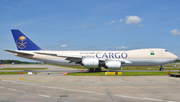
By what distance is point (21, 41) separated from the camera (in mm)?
34625

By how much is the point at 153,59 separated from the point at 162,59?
1956mm

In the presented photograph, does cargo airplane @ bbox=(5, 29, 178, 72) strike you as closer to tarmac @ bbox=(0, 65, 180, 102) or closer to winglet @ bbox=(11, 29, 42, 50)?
winglet @ bbox=(11, 29, 42, 50)

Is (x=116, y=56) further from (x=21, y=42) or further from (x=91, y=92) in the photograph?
(x=91, y=92)

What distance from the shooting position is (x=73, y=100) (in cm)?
891

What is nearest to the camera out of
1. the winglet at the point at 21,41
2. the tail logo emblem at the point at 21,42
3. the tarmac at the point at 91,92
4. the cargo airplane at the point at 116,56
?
the tarmac at the point at 91,92

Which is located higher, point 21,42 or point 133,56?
point 21,42

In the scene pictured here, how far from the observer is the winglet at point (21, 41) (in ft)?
113

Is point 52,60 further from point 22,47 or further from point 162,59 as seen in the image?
point 162,59

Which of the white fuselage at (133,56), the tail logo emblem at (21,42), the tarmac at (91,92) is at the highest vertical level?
the tail logo emblem at (21,42)

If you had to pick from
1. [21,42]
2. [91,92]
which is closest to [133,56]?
[91,92]

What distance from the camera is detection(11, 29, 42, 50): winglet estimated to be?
34.4 meters

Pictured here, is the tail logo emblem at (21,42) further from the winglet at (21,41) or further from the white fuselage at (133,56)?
the white fuselage at (133,56)

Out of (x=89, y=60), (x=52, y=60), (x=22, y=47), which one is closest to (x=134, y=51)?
(x=89, y=60)

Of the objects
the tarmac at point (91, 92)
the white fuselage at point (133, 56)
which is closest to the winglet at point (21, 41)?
the white fuselage at point (133, 56)
